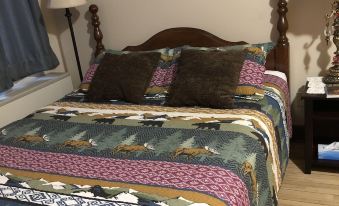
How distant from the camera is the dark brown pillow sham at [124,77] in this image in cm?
253

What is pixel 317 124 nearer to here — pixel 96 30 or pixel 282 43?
pixel 282 43

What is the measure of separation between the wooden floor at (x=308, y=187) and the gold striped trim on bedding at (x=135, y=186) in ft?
3.29

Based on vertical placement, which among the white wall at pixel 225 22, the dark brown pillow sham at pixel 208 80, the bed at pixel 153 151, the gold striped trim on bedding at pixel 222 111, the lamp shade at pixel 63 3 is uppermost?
the lamp shade at pixel 63 3

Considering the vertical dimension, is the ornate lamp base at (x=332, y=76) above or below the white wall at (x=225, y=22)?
below

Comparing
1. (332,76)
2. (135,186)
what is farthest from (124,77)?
(332,76)

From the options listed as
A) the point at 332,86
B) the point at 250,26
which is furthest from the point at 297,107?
the point at 250,26

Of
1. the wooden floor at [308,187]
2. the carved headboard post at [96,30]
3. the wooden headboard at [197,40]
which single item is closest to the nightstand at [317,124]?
the wooden floor at [308,187]

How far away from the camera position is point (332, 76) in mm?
2381

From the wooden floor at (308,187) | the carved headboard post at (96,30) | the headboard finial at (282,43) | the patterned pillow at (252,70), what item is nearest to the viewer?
the wooden floor at (308,187)

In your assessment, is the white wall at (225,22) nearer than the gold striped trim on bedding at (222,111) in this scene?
No

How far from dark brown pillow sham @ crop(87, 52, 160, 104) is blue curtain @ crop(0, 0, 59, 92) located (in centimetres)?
75

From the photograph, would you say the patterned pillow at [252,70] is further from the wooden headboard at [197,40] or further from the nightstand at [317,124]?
the nightstand at [317,124]

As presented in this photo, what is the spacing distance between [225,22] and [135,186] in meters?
1.67

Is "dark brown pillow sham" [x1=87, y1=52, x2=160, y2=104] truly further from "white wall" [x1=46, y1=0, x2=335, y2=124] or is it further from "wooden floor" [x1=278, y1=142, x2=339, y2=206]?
"wooden floor" [x1=278, y1=142, x2=339, y2=206]
